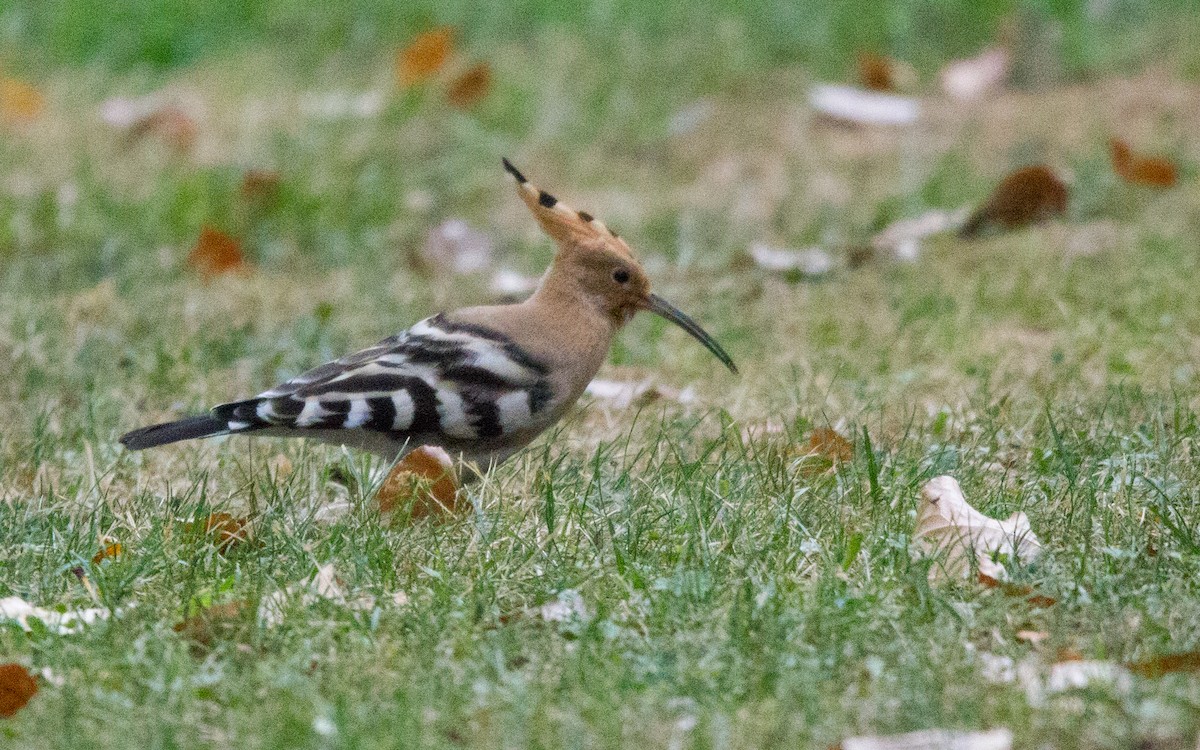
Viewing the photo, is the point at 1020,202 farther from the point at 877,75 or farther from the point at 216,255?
the point at 216,255

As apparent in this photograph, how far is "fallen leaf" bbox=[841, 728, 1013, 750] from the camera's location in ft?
7.87

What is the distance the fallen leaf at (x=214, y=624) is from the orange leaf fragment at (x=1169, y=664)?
4.71 feet

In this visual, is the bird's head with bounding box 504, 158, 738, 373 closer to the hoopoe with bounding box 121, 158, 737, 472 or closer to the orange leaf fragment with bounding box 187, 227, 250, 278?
the hoopoe with bounding box 121, 158, 737, 472

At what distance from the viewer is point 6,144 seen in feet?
24.2

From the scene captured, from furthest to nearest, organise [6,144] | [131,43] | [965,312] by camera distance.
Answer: [131,43] < [6,144] < [965,312]

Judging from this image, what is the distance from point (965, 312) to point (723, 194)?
1897 millimetres

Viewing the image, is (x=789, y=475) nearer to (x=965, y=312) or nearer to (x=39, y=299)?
(x=965, y=312)

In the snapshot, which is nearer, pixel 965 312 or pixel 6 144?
pixel 965 312

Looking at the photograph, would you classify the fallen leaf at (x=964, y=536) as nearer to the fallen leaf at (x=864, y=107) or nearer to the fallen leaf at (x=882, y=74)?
the fallen leaf at (x=864, y=107)

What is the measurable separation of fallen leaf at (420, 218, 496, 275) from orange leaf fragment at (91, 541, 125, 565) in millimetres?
3009

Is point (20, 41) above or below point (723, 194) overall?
above

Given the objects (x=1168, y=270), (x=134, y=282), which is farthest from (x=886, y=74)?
(x=134, y=282)

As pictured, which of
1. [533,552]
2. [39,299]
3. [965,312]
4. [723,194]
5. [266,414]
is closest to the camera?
[533,552]

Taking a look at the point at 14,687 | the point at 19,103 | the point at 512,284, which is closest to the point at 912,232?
the point at 512,284
